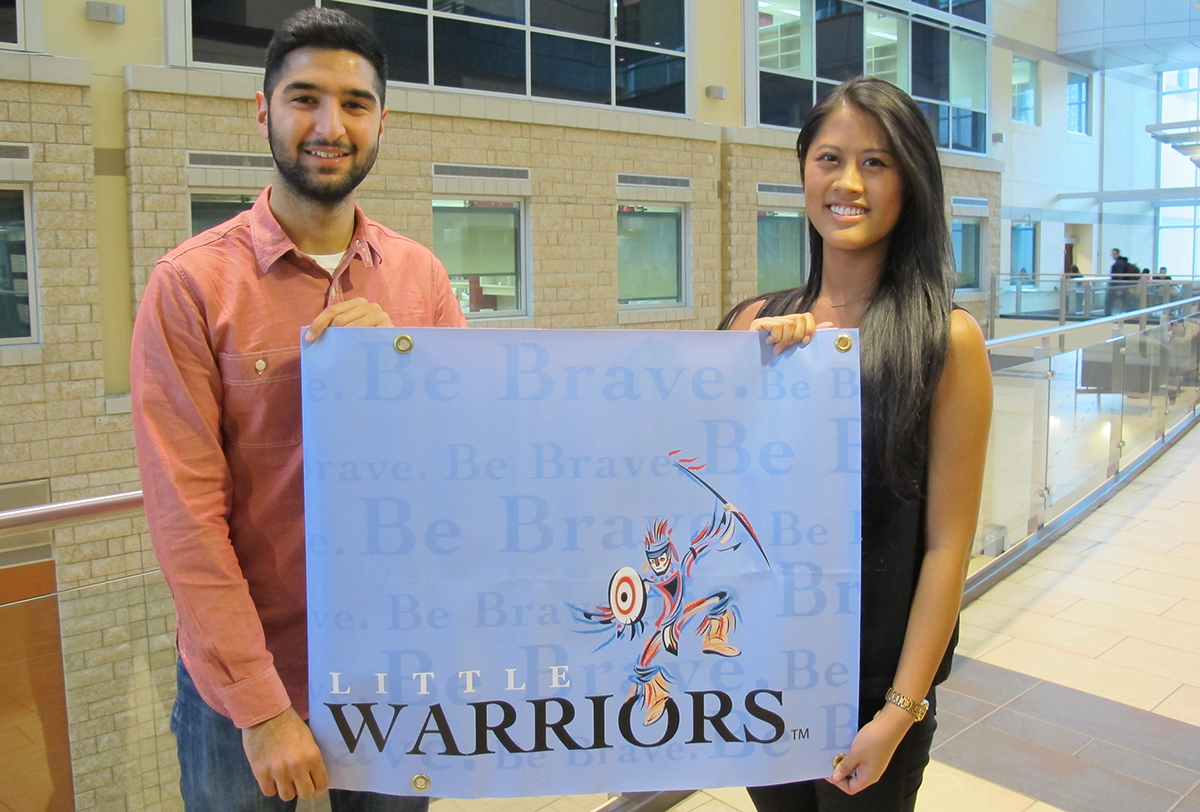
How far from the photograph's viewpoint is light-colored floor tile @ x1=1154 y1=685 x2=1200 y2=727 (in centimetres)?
378

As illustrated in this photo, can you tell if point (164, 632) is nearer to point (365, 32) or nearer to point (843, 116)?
point (365, 32)

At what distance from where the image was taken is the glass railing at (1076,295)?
1702 cm

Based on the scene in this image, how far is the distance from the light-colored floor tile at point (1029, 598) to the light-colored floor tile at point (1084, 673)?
53cm

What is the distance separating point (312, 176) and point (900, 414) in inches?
41.4

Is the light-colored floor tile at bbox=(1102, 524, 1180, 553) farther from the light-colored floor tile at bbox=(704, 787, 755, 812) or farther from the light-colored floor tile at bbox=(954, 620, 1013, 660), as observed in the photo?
the light-colored floor tile at bbox=(704, 787, 755, 812)

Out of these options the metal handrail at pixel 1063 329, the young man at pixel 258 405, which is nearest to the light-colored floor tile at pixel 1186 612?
the metal handrail at pixel 1063 329

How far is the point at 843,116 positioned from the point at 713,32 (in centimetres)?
1353

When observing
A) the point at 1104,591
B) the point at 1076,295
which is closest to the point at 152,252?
the point at 1104,591

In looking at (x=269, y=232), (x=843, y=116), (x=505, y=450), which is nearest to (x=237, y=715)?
(x=505, y=450)

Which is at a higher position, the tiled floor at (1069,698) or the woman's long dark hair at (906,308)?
the woman's long dark hair at (906,308)

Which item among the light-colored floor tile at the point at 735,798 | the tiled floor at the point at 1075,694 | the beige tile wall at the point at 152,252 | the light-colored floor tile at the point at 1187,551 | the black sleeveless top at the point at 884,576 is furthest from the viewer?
the light-colored floor tile at the point at 1187,551

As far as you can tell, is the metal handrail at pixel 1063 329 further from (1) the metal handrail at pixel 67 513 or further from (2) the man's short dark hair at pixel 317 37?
(1) the metal handrail at pixel 67 513

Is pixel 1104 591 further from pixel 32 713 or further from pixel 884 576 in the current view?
pixel 32 713

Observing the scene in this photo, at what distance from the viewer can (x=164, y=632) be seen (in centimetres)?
219
